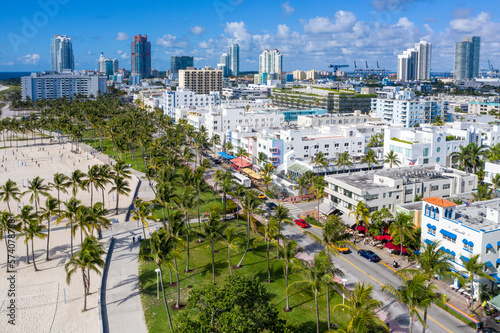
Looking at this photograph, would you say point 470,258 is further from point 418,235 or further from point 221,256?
point 221,256

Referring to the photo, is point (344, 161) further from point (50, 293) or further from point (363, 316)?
point (50, 293)

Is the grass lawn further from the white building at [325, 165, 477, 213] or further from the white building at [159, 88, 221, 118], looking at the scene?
the white building at [159, 88, 221, 118]

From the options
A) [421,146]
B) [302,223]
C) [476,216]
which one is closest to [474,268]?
[476,216]

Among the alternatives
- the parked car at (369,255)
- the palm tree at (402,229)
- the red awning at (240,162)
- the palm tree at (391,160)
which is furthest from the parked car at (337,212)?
the red awning at (240,162)

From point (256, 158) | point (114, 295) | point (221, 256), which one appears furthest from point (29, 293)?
point (256, 158)

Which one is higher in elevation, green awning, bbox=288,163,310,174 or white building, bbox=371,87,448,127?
white building, bbox=371,87,448,127

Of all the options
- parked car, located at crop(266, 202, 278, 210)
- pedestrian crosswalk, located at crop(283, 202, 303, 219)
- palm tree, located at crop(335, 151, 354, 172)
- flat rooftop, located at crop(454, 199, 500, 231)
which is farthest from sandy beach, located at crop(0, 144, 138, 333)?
palm tree, located at crop(335, 151, 354, 172)
